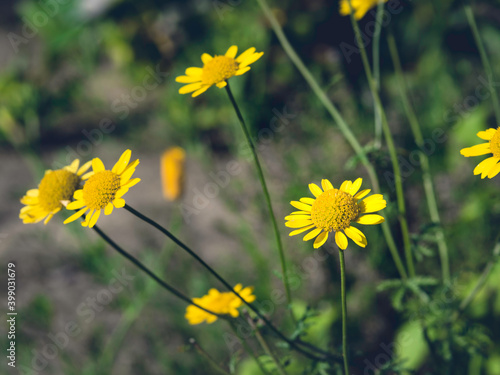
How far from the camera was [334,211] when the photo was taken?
90 centimetres

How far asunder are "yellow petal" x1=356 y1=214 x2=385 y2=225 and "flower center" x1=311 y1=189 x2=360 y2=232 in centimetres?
1

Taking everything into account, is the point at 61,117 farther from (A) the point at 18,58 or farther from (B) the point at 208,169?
(B) the point at 208,169

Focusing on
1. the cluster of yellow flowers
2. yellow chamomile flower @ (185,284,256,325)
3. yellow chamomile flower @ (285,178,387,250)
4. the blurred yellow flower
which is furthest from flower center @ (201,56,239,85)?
the blurred yellow flower

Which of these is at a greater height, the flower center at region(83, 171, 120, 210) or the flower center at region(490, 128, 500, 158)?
the flower center at region(490, 128, 500, 158)

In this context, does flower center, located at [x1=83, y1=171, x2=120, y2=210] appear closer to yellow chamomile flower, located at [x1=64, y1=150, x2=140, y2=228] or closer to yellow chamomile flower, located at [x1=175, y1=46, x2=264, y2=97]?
yellow chamomile flower, located at [x1=64, y1=150, x2=140, y2=228]

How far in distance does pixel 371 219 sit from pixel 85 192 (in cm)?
56

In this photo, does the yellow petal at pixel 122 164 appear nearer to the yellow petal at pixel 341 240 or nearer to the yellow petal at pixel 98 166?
Result: the yellow petal at pixel 98 166

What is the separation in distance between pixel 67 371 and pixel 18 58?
9.53 ft

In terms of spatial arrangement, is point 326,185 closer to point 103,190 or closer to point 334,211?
point 334,211

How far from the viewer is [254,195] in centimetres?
246

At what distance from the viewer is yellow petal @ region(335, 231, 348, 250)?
33.0 inches

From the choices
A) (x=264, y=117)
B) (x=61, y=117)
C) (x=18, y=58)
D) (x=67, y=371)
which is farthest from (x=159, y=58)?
(x=67, y=371)

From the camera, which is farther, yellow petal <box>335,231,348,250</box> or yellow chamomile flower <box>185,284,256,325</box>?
yellow chamomile flower <box>185,284,256,325</box>

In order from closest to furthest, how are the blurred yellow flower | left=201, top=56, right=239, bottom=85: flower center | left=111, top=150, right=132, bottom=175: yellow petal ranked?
left=111, top=150, right=132, bottom=175: yellow petal
left=201, top=56, right=239, bottom=85: flower center
the blurred yellow flower
